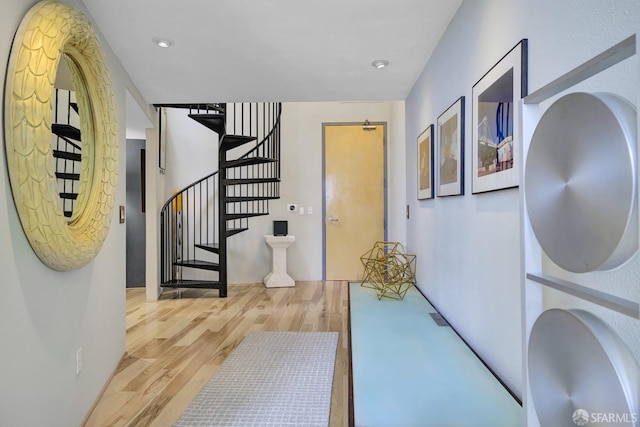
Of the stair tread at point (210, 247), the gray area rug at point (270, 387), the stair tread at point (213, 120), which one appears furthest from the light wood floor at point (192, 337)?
the stair tread at point (213, 120)

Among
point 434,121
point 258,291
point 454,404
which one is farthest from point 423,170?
point 258,291

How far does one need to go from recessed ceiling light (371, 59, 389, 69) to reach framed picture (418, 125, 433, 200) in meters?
0.61

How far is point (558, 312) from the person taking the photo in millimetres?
709

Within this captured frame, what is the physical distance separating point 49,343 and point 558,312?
6.28 ft

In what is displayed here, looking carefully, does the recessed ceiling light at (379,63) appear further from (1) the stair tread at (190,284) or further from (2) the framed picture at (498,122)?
(1) the stair tread at (190,284)

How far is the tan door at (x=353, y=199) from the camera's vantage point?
554 centimetres

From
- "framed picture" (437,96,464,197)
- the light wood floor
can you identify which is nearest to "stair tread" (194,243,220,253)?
the light wood floor

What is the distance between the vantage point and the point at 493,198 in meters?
1.56

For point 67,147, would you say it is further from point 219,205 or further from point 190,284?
point 190,284

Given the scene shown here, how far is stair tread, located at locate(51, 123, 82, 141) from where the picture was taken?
1.62 metres

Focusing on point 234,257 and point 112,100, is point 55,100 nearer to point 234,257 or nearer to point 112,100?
point 112,100

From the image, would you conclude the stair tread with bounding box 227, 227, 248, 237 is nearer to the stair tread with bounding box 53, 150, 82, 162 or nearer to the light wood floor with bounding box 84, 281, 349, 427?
the light wood floor with bounding box 84, 281, 349, 427

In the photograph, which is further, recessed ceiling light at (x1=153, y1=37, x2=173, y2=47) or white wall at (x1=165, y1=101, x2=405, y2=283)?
white wall at (x1=165, y1=101, x2=405, y2=283)

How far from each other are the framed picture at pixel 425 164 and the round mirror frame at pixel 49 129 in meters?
2.19
